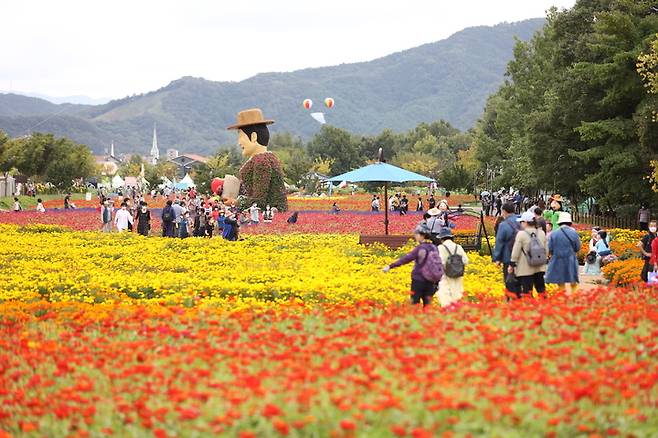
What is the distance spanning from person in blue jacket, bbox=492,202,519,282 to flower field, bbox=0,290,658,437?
3.61m

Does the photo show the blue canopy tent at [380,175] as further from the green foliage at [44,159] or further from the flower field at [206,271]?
the green foliage at [44,159]

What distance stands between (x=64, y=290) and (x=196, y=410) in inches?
372

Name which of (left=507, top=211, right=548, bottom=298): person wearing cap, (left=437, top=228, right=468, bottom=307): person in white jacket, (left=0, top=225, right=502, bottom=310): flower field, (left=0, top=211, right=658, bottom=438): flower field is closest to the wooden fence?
(left=0, top=225, right=502, bottom=310): flower field

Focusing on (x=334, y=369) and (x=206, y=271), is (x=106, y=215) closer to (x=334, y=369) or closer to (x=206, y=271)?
(x=206, y=271)

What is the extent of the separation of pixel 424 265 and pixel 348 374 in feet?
16.9

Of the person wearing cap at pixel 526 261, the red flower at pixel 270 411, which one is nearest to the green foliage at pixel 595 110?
the person wearing cap at pixel 526 261

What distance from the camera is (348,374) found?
6637 millimetres

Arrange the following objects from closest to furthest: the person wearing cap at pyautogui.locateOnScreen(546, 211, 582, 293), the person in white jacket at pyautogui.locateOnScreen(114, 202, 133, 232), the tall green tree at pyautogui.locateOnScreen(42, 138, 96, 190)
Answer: the person wearing cap at pyautogui.locateOnScreen(546, 211, 582, 293) → the person in white jacket at pyautogui.locateOnScreen(114, 202, 133, 232) → the tall green tree at pyautogui.locateOnScreen(42, 138, 96, 190)

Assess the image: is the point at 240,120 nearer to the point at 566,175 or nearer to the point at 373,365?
the point at 566,175

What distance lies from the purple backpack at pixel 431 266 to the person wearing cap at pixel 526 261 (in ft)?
5.43

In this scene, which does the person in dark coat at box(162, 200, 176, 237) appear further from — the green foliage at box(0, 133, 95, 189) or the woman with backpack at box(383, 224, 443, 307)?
the green foliage at box(0, 133, 95, 189)

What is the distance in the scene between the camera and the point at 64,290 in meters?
14.8

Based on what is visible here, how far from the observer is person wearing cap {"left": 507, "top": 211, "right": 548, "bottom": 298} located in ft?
42.2

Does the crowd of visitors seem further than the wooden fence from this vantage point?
No
